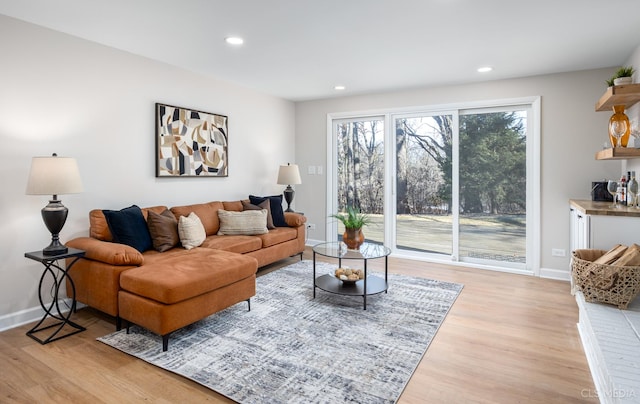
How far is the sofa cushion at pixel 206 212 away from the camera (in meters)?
3.93

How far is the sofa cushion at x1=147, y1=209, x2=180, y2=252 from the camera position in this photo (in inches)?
134

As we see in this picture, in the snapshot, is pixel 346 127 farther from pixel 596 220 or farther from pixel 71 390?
pixel 71 390

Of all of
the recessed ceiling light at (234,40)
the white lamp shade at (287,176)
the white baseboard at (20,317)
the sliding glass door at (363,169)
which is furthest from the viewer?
the sliding glass door at (363,169)

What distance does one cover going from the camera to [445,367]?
228 centimetres

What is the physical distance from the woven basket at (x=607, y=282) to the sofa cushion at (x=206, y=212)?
357 centimetres

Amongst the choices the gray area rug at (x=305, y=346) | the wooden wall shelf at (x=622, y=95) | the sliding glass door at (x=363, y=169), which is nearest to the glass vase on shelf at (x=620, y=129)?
the wooden wall shelf at (x=622, y=95)

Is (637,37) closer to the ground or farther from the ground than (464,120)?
farther from the ground

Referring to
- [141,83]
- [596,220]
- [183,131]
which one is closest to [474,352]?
[596,220]

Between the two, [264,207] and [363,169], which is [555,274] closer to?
[363,169]

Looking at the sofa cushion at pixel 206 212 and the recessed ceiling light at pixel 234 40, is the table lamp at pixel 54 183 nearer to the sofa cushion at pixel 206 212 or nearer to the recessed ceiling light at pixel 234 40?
the sofa cushion at pixel 206 212

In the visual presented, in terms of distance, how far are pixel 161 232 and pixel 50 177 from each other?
1.06m

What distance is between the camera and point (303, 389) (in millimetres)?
2021

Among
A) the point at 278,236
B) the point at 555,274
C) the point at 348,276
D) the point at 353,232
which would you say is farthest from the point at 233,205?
the point at 555,274

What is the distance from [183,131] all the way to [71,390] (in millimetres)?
2899
